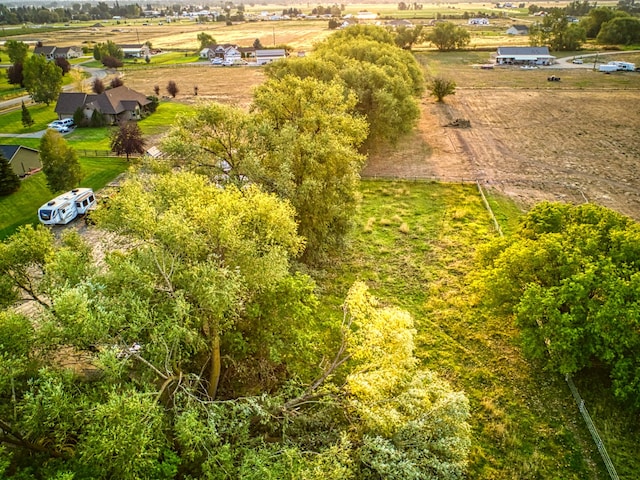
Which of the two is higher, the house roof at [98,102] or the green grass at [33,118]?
the house roof at [98,102]

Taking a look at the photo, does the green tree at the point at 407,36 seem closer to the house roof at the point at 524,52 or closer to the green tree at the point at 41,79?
the house roof at the point at 524,52

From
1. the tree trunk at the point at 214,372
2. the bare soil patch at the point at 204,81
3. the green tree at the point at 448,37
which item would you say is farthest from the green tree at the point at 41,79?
the green tree at the point at 448,37

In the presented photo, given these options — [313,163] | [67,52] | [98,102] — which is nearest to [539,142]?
[313,163]

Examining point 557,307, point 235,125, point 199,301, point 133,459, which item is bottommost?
point 557,307

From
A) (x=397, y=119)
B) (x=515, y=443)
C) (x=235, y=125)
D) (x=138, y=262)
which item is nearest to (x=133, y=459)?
(x=138, y=262)

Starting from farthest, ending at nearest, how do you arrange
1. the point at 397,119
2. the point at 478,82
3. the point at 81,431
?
the point at 478,82
the point at 397,119
the point at 81,431

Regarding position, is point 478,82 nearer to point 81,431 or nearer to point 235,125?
point 235,125

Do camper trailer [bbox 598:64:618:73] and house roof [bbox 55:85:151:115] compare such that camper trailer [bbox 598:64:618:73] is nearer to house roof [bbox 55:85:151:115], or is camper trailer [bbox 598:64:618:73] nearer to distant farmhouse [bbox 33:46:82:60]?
house roof [bbox 55:85:151:115]
